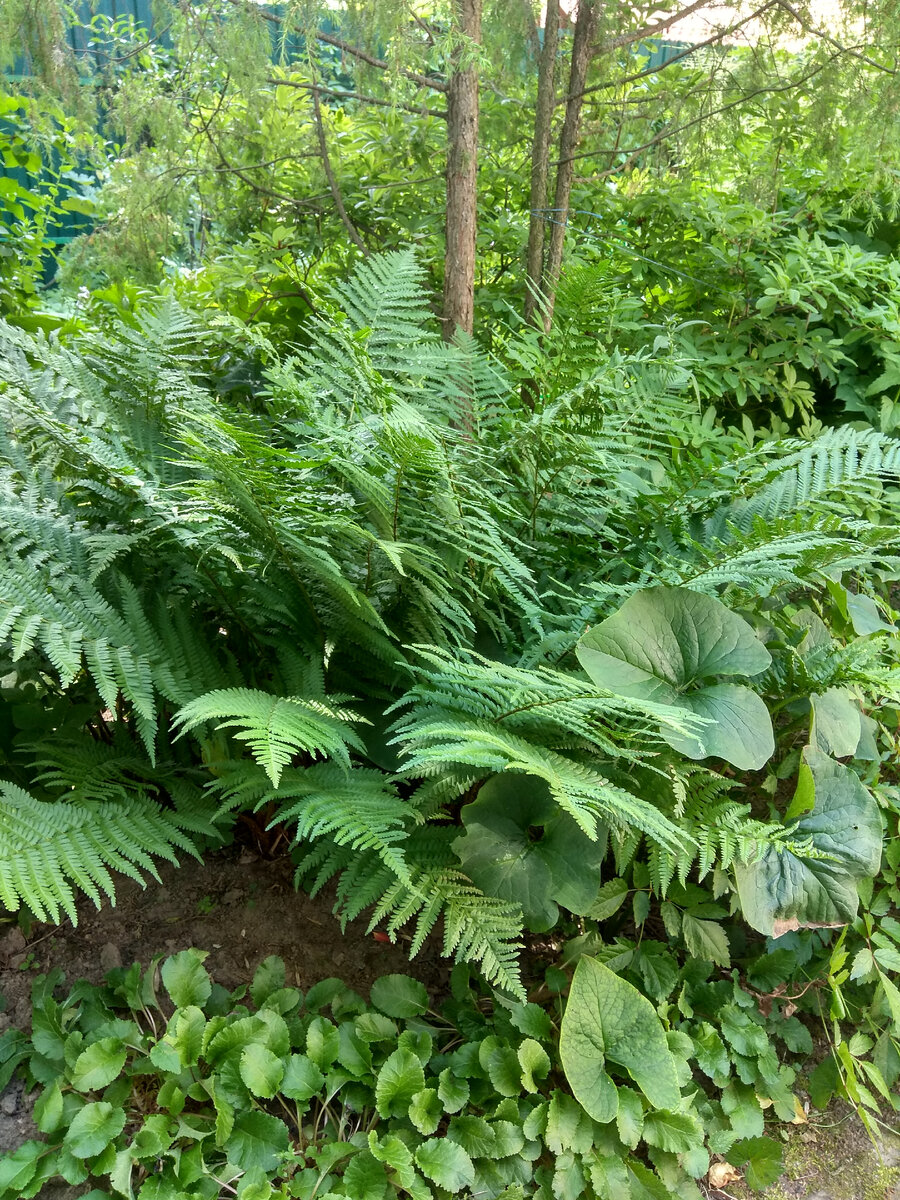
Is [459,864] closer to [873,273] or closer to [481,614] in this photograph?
[481,614]

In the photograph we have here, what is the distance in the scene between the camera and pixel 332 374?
1693 millimetres

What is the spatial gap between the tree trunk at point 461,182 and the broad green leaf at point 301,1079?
5.41 feet

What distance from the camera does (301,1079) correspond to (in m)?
1.25

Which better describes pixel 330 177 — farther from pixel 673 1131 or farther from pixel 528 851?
pixel 673 1131

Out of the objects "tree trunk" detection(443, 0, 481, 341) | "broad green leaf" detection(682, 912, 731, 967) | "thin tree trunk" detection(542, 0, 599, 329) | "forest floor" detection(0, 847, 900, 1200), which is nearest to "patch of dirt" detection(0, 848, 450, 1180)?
"forest floor" detection(0, 847, 900, 1200)

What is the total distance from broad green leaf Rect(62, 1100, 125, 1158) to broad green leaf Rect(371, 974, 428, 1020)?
418mm

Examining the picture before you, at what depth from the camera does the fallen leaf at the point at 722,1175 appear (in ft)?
4.44

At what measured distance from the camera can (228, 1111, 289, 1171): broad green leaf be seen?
3.89ft

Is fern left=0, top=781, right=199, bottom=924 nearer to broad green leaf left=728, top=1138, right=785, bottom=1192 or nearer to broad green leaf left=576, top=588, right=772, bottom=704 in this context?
broad green leaf left=576, top=588, right=772, bottom=704

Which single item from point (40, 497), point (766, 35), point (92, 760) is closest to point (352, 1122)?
point (92, 760)

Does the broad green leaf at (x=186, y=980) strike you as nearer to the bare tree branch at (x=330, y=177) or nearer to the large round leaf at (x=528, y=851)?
the large round leaf at (x=528, y=851)

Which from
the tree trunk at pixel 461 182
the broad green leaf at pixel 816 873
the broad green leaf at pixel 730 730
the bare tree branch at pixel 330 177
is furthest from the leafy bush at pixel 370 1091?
the bare tree branch at pixel 330 177

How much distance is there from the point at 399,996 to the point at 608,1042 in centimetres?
35

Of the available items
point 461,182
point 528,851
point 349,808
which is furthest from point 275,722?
point 461,182
